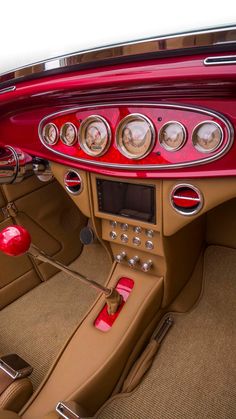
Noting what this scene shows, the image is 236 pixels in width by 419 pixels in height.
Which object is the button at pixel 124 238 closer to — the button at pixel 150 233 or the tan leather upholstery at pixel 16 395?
the button at pixel 150 233

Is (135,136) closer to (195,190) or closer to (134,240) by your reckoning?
(195,190)

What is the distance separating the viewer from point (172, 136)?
3.13ft

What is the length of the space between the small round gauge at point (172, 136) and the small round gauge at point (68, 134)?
0.35 m

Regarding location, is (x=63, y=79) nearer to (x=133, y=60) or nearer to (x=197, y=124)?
(x=133, y=60)

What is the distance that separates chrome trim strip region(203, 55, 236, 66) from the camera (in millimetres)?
719

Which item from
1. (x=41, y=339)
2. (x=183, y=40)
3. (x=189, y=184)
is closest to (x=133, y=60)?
(x=183, y=40)

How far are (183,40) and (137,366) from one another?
1.14 m

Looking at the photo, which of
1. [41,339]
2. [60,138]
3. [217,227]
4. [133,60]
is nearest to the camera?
[133,60]

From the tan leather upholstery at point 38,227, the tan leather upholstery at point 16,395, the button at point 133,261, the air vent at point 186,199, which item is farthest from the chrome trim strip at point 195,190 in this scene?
the tan leather upholstery at point 38,227

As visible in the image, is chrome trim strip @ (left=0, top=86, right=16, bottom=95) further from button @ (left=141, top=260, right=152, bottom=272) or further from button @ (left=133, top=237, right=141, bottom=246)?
button @ (left=141, top=260, right=152, bottom=272)

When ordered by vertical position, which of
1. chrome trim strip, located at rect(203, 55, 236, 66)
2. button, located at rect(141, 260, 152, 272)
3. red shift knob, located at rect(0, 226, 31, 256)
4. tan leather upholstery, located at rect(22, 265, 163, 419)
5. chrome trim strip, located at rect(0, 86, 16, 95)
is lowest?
tan leather upholstery, located at rect(22, 265, 163, 419)

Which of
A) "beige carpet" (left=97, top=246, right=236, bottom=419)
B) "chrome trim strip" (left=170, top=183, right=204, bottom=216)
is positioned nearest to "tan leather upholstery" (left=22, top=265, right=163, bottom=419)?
"beige carpet" (left=97, top=246, right=236, bottom=419)

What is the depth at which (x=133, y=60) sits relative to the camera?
83cm

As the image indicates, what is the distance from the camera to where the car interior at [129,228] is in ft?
2.81
